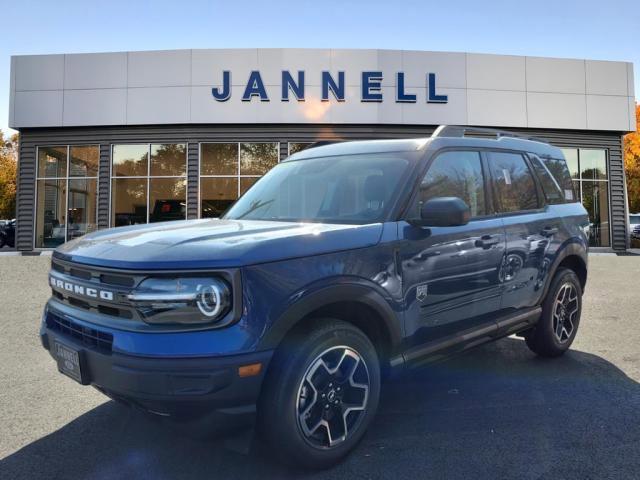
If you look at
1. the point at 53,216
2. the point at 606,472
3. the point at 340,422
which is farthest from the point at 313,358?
the point at 53,216

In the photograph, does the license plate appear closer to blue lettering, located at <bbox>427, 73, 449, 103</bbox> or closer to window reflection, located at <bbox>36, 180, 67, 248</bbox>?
blue lettering, located at <bbox>427, 73, 449, 103</bbox>

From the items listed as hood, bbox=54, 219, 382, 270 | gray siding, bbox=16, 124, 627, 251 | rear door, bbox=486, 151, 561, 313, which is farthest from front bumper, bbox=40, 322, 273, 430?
gray siding, bbox=16, 124, 627, 251

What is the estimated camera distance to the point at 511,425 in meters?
3.20

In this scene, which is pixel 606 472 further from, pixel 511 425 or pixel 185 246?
pixel 185 246

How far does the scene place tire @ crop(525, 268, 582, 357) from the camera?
4.36 m

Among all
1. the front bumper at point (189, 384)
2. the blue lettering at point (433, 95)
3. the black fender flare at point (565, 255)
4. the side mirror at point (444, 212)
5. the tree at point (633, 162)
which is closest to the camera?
the front bumper at point (189, 384)

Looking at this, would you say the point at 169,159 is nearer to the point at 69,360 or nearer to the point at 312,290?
the point at 69,360

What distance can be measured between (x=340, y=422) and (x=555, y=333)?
2715 mm

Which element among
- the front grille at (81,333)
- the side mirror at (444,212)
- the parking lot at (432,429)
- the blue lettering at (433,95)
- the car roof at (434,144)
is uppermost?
the blue lettering at (433,95)

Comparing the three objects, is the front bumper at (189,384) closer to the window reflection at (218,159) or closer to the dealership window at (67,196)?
the window reflection at (218,159)

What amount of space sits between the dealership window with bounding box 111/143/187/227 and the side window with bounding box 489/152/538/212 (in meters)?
13.9

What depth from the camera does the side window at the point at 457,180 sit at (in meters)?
3.26

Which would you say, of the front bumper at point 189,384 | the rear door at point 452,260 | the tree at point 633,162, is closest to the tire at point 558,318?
the rear door at point 452,260

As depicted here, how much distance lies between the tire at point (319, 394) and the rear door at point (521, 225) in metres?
1.50
